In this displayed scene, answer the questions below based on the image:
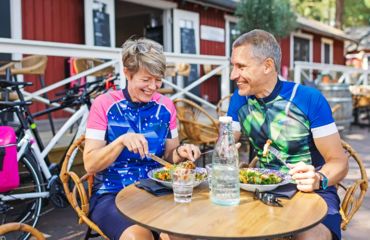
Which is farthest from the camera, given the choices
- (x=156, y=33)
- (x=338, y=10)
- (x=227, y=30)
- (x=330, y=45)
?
(x=338, y=10)

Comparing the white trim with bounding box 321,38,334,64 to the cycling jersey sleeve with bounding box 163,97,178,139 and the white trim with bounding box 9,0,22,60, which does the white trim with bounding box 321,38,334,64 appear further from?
the cycling jersey sleeve with bounding box 163,97,178,139

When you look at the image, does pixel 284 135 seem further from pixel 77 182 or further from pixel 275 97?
pixel 77 182

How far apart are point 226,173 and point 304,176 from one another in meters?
0.32

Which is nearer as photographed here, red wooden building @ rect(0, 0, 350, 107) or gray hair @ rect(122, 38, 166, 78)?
gray hair @ rect(122, 38, 166, 78)

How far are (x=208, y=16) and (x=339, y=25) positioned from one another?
41.8ft

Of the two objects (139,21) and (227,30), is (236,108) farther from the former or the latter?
(139,21)

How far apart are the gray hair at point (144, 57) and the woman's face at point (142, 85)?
20 millimetres

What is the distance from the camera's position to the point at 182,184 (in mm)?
1544

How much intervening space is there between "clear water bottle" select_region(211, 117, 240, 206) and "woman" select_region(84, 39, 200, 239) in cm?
33

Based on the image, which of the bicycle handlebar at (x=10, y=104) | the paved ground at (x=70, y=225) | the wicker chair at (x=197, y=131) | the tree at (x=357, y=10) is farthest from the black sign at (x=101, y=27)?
the tree at (x=357, y=10)

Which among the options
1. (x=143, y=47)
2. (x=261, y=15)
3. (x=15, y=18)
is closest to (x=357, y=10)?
(x=261, y=15)

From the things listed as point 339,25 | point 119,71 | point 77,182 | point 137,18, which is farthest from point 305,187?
point 339,25

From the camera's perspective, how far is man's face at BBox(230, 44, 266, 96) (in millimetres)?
1947

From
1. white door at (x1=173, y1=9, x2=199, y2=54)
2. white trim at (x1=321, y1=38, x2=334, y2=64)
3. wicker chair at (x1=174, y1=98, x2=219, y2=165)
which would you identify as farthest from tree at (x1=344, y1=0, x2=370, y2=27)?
wicker chair at (x1=174, y1=98, x2=219, y2=165)
